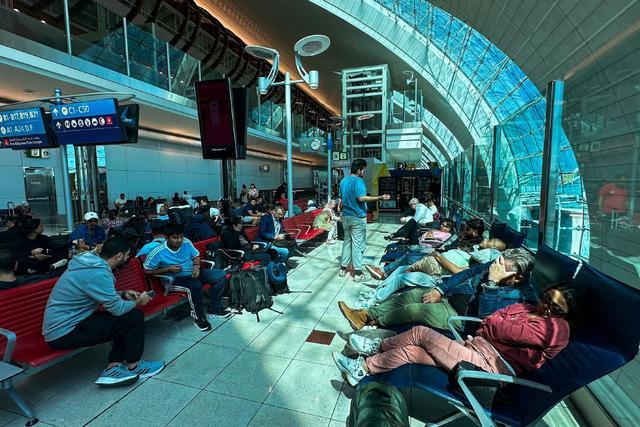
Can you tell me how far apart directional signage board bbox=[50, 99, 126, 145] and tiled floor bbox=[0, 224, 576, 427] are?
153 inches

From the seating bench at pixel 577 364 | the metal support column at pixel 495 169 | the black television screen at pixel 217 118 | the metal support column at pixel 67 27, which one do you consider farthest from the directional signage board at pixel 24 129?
the metal support column at pixel 495 169

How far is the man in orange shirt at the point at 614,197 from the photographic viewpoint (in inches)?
76.9

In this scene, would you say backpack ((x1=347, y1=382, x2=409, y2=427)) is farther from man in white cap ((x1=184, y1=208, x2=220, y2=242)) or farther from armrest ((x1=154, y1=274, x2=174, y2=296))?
man in white cap ((x1=184, y1=208, x2=220, y2=242))

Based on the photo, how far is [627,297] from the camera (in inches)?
60.1

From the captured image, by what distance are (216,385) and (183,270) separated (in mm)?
1636

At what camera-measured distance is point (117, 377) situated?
254 centimetres

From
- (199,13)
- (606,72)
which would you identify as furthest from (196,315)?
(199,13)

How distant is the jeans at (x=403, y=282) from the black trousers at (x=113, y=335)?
2629mm

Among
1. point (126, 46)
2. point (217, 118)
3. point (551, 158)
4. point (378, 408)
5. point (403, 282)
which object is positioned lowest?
point (378, 408)

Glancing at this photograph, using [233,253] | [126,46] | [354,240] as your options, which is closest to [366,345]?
[354,240]

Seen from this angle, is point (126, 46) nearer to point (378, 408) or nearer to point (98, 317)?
point (98, 317)

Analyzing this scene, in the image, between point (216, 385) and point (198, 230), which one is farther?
point (198, 230)

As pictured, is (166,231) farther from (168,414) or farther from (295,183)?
(295,183)

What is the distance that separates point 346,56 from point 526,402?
1142 inches
